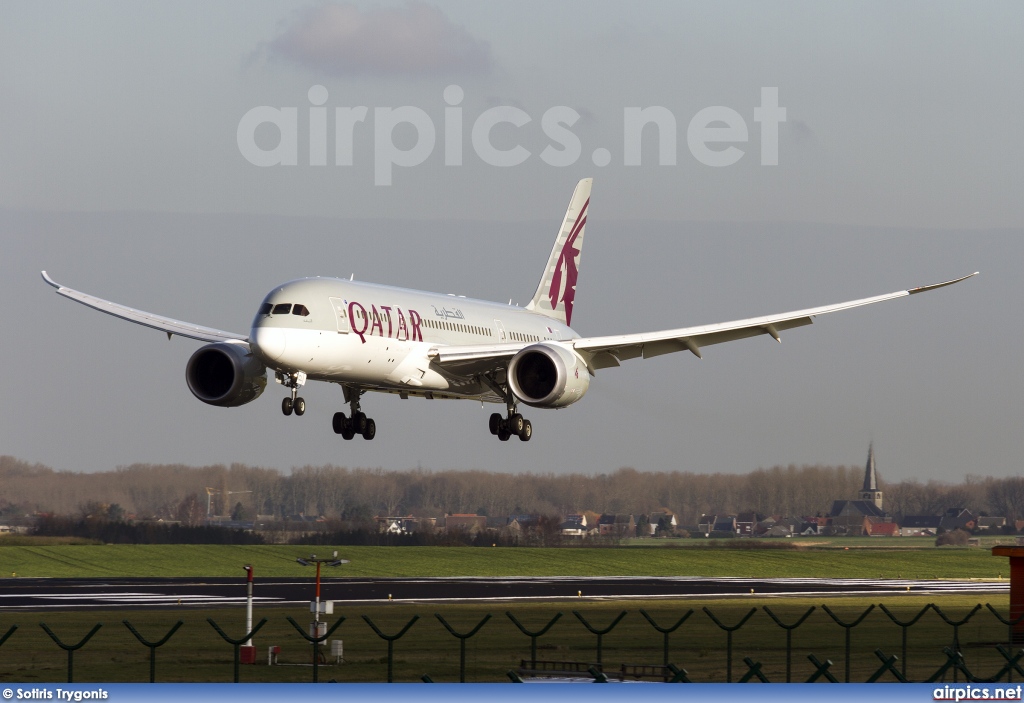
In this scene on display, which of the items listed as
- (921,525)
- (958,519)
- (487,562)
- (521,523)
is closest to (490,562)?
(487,562)

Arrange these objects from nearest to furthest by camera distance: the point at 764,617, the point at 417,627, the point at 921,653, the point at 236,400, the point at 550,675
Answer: the point at 550,675 < the point at 921,653 < the point at 417,627 < the point at 764,617 < the point at 236,400

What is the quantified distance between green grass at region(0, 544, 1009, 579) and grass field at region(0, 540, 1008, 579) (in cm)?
6

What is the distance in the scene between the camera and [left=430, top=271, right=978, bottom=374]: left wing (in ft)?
178

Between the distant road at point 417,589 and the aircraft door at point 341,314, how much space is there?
1350 centimetres

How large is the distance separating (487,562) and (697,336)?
3127cm

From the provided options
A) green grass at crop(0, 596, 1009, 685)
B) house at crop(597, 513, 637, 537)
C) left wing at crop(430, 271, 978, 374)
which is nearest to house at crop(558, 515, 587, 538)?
house at crop(597, 513, 637, 537)

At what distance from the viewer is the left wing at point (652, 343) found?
54.2m

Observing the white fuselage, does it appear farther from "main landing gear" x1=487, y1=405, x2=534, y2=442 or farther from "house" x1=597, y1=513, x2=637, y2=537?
"house" x1=597, y1=513, x2=637, y2=537

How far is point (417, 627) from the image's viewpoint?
151ft

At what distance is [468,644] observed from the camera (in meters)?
41.0

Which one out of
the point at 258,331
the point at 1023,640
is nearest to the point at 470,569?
the point at 258,331

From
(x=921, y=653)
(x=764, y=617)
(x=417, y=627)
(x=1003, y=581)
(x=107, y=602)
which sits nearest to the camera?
(x=921, y=653)

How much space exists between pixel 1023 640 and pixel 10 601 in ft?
123

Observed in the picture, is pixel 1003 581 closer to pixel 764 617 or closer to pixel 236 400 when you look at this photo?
pixel 764 617
